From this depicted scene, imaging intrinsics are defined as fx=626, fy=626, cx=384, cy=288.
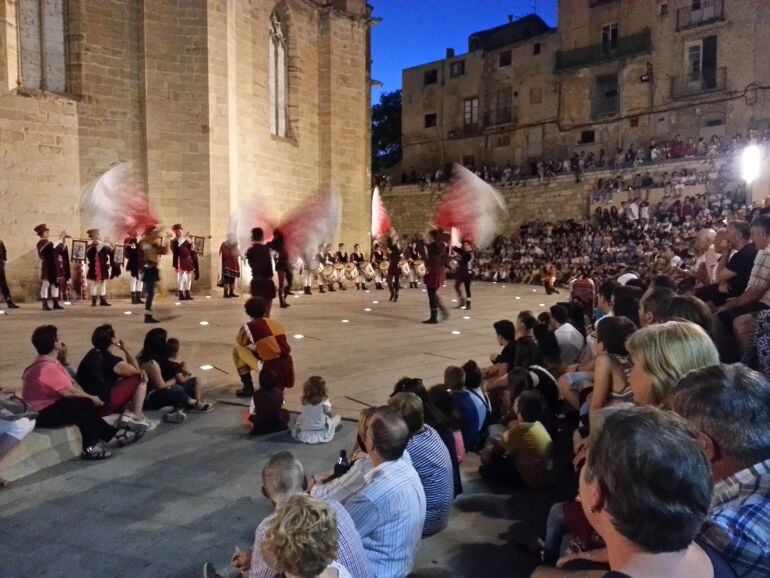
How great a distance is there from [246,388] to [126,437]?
5.12ft

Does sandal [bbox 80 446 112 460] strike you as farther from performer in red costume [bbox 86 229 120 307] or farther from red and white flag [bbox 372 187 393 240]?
red and white flag [bbox 372 187 393 240]

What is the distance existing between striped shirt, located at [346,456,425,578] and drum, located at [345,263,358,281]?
16255mm

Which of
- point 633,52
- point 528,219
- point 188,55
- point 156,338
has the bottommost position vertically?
point 156,338

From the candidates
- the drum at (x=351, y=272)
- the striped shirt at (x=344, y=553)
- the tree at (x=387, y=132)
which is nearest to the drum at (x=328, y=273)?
the drum at (x=351, y=272)

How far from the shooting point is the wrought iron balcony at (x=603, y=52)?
29.2m

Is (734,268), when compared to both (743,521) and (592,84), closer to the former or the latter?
(743,521)

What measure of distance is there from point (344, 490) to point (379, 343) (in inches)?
241

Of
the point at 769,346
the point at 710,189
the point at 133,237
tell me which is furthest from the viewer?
the point at 710,189

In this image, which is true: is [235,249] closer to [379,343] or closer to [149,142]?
[149,142]

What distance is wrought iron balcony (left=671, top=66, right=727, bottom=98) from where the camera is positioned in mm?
27047

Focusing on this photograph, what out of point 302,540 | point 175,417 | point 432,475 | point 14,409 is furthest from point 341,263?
point 302,540

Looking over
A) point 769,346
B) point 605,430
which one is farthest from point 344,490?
point 769,346

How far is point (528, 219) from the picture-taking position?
29.2 metres

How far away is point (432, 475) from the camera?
3.48 m
